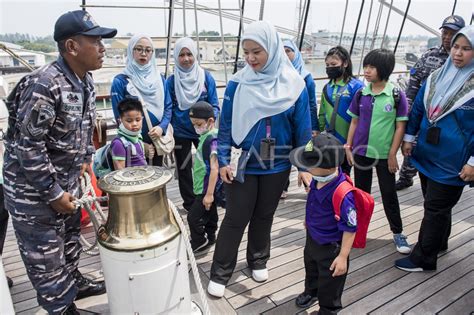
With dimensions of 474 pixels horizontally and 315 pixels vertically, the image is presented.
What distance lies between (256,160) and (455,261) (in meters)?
1.68

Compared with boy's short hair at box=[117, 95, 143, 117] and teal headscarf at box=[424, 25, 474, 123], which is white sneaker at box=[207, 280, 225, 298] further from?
teal headscarf at box=[424, 25, 474, 123]

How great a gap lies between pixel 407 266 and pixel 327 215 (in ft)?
3.52

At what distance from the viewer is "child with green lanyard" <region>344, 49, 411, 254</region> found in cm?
248

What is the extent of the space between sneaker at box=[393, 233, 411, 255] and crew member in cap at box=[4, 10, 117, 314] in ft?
7.21

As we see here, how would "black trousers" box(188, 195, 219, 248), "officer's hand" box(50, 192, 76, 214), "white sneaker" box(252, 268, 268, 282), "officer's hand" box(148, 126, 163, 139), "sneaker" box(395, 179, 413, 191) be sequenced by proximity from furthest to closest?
"sneaker" box(395, 179, 413, 191) → "officer's hand" box(148, 126, 163, 139) → "black trousers" box(188, 195, 219, 248) → "white sneaker" box(252, 268, 268, 282) → "officer's hand" box(50, 192, 76, 214)

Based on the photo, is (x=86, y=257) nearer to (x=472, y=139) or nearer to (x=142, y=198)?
(x=142, y=198)

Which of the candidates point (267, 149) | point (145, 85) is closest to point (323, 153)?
point (267, 149)

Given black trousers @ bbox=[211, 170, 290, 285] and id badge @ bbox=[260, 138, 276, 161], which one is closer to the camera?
id badge @ bbox=[260, 138, 276, 161]

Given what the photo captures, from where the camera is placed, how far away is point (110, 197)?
60.2 inches

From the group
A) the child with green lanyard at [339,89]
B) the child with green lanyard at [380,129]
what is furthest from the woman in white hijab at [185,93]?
the child with green lanyard at [380,129]

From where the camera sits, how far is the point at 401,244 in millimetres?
2676

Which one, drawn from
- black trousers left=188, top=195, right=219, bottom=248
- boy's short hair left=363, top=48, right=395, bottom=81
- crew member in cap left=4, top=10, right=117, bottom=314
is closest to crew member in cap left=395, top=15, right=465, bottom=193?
boy's short hair left=363, top=48, right=395, bottom=81

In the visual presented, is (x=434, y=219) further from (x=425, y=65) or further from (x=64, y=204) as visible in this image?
(x=64, y=204)

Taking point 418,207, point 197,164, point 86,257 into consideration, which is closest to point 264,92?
point 197,164
